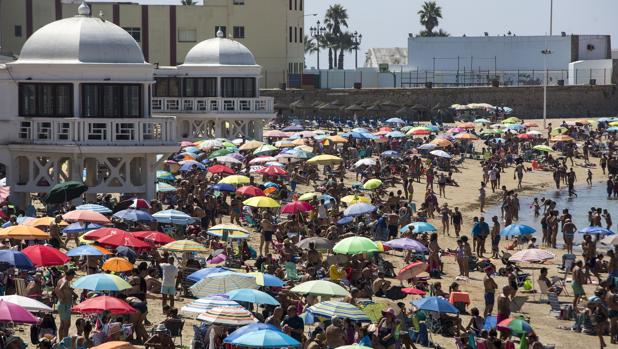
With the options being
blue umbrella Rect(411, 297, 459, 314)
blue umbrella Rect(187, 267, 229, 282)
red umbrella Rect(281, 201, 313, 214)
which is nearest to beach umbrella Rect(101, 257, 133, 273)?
blue umbrella Rect(187, 267, 229, 282)

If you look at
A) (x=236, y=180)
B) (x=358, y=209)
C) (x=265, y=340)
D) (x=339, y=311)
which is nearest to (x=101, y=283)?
(x=339, y=311)

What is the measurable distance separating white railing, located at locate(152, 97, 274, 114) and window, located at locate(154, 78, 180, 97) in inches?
15.1

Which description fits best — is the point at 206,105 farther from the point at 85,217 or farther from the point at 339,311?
the point at 339,311

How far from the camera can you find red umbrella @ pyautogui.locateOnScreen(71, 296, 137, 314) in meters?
20.8

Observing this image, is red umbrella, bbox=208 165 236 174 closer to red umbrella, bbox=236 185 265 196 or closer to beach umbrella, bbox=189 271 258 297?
red umbrella, bbox=236 185 265 196

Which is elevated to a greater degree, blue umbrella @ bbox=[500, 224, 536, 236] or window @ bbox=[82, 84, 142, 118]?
window @ bbox=[82, 84, 142, 118]

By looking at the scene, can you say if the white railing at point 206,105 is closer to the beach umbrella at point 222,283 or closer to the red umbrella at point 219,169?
the red umbrella at point 219,169

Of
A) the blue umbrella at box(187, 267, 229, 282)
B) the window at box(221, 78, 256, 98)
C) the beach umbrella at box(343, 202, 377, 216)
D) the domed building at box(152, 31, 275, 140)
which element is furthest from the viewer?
the window at box(221, 78, 256, 98)

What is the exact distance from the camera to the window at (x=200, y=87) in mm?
56938

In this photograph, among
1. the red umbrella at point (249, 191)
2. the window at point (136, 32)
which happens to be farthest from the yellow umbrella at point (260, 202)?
the window at point (136, 32)

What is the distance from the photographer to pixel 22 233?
26.3m

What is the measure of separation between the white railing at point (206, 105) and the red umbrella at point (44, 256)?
3117 cm

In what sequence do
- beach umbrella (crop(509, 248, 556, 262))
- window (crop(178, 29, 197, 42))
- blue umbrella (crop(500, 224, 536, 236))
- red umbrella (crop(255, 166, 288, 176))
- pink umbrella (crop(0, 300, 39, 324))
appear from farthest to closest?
1. window (crop(178, 29, 197, 42))
2. red umbrella (crop(255, 166, 288, 176))
3. blue umbrella (crop(500, 224, 536, 236))
4. beach umbrella (crop(509, 248, 556, 262))
5. pink umbrella (crop(0, 300, 39, 324))

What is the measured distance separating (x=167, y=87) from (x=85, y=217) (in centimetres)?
2785
